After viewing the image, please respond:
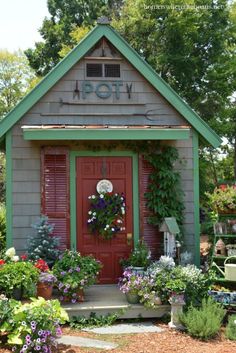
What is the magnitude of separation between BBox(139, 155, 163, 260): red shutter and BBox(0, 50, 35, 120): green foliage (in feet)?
92.2

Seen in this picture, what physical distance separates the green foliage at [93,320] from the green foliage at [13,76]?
2998 cm

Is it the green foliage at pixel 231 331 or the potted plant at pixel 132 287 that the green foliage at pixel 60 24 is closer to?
the potted plant at pixel 132 287

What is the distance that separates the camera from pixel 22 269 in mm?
6719

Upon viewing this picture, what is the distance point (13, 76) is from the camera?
36500 mm

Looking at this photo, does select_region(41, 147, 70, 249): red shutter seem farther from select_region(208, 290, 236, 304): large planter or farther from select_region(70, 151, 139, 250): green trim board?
select_region(208, 290, 236, 304): large planter

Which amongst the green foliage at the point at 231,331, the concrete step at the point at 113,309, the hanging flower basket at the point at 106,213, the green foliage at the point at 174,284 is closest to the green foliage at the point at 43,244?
the hanging flower basket at the point at 106,213

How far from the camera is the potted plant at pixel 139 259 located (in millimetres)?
8086

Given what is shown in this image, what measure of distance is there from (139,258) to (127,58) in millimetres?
3665

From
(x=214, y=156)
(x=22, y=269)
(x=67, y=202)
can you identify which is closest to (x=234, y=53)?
(x=214, y=156)

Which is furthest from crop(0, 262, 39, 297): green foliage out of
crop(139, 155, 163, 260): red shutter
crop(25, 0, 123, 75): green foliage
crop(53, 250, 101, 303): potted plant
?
crop(25, 0, 123, 75): green foliage

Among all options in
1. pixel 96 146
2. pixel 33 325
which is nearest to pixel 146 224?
pixel 96 146

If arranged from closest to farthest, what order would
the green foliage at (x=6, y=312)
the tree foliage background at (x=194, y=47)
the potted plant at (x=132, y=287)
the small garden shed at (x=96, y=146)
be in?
the green foliage at (x=6, y=312) < the potted plant at (x=132, y=287) < the small garden shed at (x=96, y=146) < the tree foliage background at (x=194, y=47)

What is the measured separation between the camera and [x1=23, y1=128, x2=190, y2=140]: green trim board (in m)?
8.02

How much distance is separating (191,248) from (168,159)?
176 centimetres
